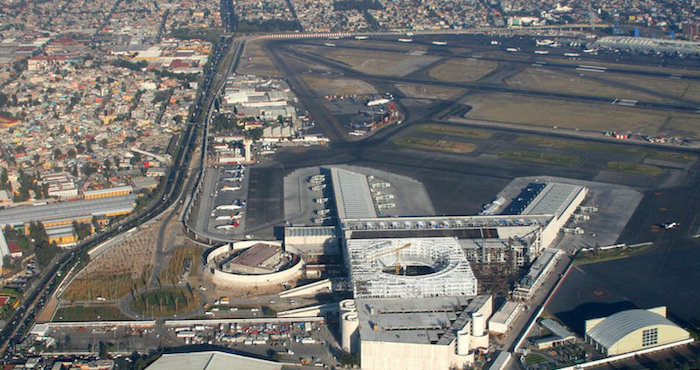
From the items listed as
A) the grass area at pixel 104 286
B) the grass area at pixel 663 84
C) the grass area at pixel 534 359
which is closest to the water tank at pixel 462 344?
the grass area at pixel 534 359

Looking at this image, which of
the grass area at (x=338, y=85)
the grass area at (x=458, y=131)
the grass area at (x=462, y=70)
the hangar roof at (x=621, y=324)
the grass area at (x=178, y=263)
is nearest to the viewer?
the hangar roof at (x=621, y=324)

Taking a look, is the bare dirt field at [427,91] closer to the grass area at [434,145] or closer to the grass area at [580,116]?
the grass area at [580,116]

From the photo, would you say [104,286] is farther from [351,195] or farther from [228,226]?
[351,195]

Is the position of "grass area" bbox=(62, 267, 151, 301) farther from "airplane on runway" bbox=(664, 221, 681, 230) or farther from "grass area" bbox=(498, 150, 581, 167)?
"grass area" bbox=(498, 150, 581, 167)

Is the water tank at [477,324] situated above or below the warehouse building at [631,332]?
above

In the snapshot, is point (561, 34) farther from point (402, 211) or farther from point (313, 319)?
point (313, 319)

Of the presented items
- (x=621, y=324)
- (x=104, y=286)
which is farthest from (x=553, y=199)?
(x=104, y=286)

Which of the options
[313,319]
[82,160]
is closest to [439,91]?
[82,160]

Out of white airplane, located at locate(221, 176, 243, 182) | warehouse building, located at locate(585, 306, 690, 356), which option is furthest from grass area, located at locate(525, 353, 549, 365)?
white airplane, located at locate(221, 176, 243, 182)
